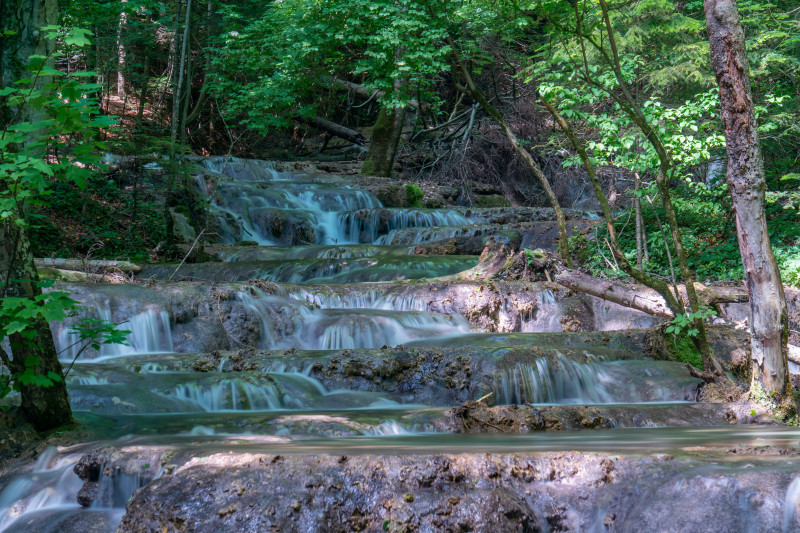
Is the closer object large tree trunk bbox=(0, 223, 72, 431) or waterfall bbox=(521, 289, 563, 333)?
large tree trunk bbox=(0, 223, 72, 431)

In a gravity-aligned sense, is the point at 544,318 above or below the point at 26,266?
below

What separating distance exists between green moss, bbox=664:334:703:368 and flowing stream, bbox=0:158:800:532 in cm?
48

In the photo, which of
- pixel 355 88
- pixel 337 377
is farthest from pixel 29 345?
pixel 355 88

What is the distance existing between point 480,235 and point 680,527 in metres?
10.8

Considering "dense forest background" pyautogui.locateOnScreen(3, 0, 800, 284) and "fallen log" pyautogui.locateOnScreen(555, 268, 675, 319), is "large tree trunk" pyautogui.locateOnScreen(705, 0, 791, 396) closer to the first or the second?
"dense forest background" pyautogui.locateOnScreen(3, 0, 800, 284)

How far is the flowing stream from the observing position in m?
4.13

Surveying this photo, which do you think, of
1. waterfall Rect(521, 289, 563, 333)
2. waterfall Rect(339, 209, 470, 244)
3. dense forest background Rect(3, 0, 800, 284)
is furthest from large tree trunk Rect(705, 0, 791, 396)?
waterfall Rect(339, 209, 470, 244)

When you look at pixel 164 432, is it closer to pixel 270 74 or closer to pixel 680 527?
pixel 680 527

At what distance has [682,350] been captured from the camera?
7.91 meters

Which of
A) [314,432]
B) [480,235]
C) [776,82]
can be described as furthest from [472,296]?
[776,82]

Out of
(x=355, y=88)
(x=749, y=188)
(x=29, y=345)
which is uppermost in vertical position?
(x=355, y=88)

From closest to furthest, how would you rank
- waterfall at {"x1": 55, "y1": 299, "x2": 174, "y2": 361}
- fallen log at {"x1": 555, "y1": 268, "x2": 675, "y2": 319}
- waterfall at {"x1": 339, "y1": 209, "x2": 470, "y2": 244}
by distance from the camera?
waterfall at {"x1": 55, "y1": 299, "x2": 174, "y2": 361}, fallen log at {"x1": 555, "y1": 268, "x2": 675, "y2": 319}, waterfall at {"x1": 339, "y1": 209, "x2": 470, "y2": 244}

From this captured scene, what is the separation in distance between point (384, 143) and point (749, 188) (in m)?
15.6

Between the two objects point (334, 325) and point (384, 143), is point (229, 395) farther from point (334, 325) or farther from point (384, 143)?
point (384, 143)
